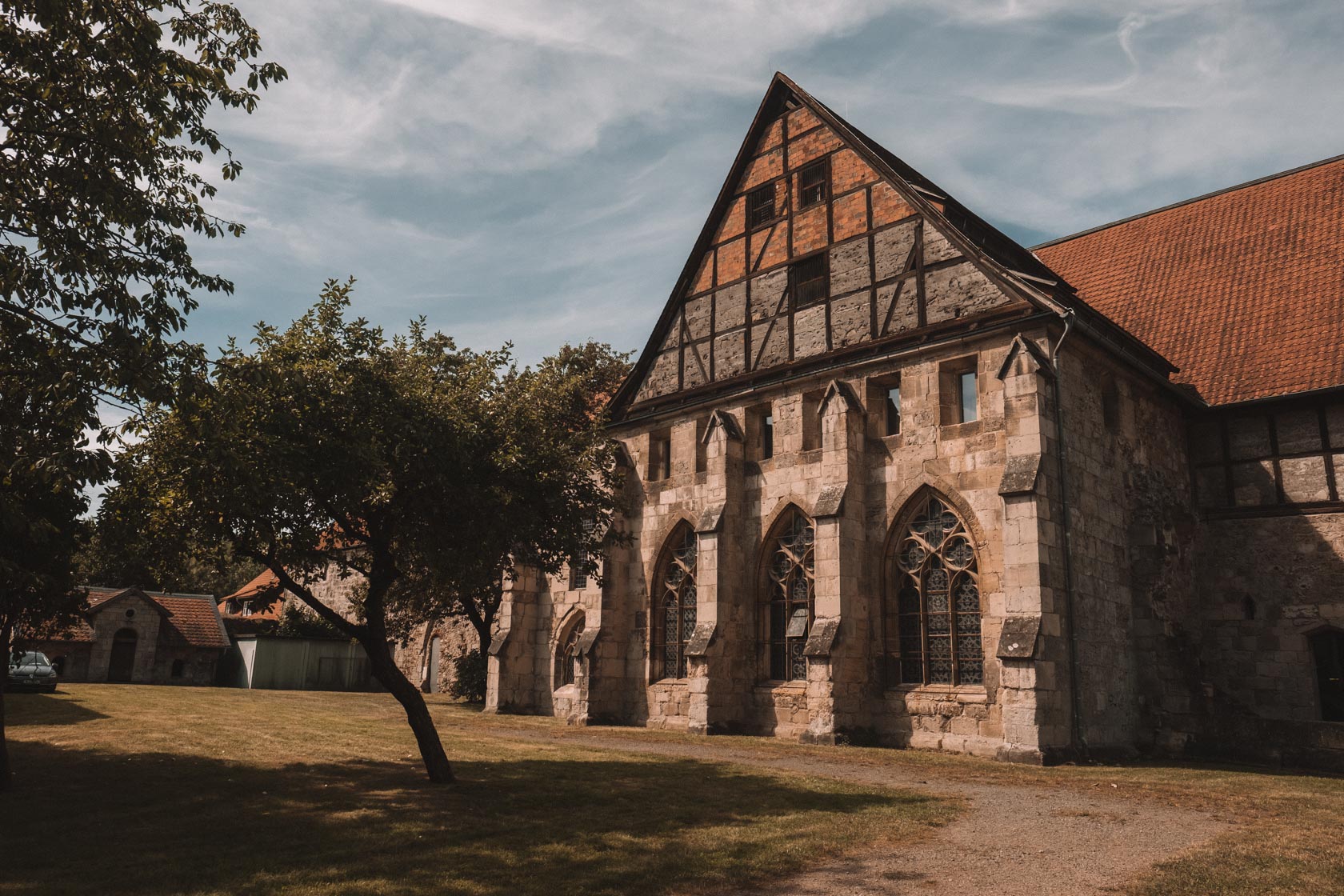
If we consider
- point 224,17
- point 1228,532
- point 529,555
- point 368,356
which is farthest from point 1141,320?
point 224,17

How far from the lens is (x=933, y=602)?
18016mm

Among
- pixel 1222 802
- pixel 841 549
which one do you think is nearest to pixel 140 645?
pixel 841 549

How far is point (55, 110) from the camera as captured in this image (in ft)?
29.1

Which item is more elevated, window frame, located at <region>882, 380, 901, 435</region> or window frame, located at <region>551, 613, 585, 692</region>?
window frame, located at <region>882, 380, 901, 435</region>

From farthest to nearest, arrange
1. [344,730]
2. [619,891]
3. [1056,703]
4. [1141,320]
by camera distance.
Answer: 1. [1141,320]
2. [344,730]
3. [1056,703]
4. [619,891]

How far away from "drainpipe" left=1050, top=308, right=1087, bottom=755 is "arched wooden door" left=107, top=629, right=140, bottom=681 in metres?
39.7

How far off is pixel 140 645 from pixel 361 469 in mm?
36956

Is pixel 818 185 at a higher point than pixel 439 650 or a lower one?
higher

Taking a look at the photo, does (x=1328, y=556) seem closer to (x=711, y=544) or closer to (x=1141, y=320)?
(x=1141, y=320)

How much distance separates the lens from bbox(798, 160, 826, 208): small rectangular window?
71.3ft

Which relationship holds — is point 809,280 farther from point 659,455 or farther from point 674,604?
point 674,604

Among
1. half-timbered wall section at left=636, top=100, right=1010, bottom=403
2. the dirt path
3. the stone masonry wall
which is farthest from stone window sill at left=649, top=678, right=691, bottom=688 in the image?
the dirt path

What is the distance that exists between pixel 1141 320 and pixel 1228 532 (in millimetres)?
5963

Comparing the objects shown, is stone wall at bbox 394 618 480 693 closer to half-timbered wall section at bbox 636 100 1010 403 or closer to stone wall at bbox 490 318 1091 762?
stone wall at bbox 490 318 1091 762
